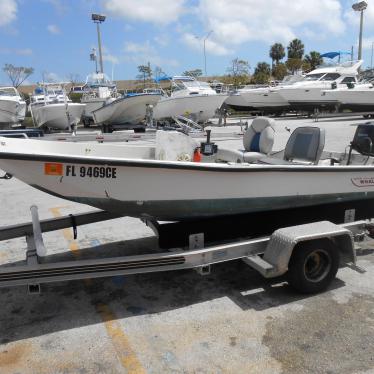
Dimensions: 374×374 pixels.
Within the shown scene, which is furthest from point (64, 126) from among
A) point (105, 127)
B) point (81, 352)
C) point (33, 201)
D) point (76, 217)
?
point (81, 352)

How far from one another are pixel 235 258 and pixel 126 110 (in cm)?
1880

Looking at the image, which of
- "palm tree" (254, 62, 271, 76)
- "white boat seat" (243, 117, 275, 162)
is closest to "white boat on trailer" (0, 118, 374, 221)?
"white boat seat" (243, 117, 275, 162)

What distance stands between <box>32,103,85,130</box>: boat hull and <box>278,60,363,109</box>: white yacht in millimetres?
12339

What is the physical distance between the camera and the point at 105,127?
72.2 feet

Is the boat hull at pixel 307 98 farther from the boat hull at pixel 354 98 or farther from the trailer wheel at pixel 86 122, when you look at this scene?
the trailer wheel at pixel 86 122

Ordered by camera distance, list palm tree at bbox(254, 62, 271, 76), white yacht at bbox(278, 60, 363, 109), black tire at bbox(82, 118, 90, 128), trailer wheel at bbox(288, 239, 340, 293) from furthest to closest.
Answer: palm tree at bbox(254, 62, 271, 76) < black tire at bbox(82, 118, 90, 128) < white yacht at bbox(278, 60, 363, 109) < trailer wheel at bbox(288, 239, 340, 293)

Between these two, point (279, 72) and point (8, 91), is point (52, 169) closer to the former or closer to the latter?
point (8, 91)

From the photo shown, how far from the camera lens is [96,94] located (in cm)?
2589

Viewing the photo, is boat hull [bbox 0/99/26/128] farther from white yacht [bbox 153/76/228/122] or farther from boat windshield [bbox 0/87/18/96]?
white yacht [bbox 153/76/228/122]

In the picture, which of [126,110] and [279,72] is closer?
[126,110]

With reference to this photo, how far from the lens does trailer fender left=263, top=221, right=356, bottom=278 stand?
357 cm

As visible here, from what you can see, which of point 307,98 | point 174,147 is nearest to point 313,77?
point 307,98

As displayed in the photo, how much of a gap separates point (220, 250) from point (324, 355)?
1148 mm

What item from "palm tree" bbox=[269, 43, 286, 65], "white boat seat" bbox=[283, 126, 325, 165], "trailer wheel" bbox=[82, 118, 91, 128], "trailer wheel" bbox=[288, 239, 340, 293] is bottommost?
"trailer wheel" bbox=[288, 239, 340, 293]
